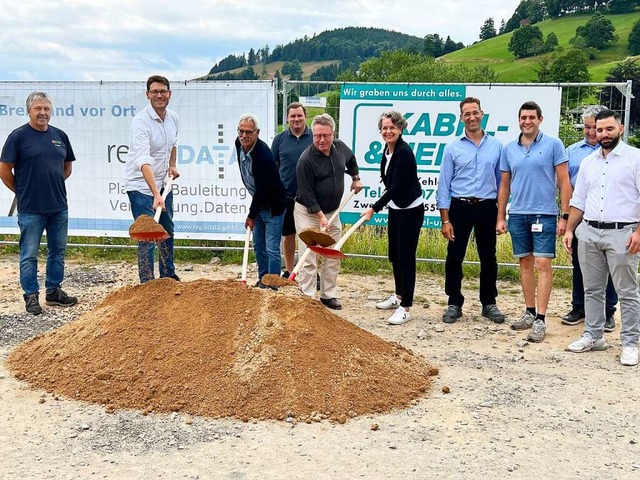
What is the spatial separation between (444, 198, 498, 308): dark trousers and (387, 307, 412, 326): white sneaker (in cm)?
54

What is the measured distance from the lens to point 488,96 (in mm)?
8469

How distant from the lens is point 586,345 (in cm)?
607

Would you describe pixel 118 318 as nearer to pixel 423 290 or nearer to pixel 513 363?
pixel 513 363

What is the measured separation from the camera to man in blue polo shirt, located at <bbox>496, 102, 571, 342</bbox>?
20.8ft

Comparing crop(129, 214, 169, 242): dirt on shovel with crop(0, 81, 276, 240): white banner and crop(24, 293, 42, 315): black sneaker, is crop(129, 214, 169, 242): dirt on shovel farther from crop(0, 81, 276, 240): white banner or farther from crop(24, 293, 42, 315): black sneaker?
crop(0, 81, 276, 240): white banner

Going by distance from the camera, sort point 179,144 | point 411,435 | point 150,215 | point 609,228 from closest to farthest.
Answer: point 411,435 < point 609,228 < point 150,215 < point 179,144

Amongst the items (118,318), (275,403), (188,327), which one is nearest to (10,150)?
(118,318)

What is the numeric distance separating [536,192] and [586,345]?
1.49m

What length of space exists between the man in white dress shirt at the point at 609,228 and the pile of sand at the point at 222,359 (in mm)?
1771

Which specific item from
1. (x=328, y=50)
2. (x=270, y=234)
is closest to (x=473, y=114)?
(x=270, y=234)

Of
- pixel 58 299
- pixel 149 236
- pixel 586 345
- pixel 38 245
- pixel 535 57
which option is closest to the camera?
pixel 586 345

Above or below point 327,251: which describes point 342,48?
above

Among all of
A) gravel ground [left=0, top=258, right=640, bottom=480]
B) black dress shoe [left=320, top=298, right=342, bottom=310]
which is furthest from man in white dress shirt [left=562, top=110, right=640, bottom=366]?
black dress shoe [left=320, top=298, right=342, bottom=310]

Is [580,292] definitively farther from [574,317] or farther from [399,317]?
[399,317]
